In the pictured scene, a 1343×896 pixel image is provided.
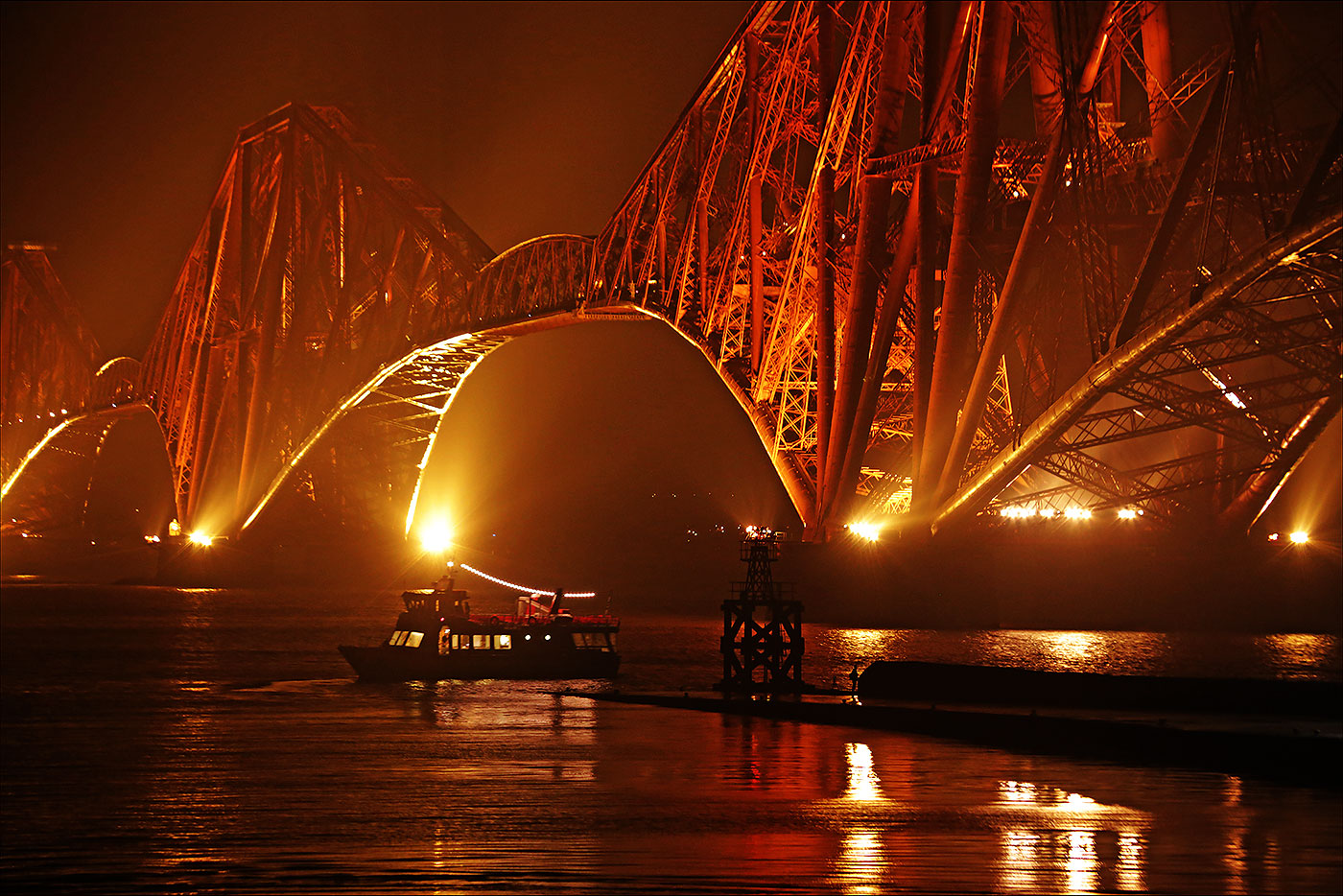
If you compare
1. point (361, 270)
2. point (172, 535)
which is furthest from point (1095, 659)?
point (172, 535)

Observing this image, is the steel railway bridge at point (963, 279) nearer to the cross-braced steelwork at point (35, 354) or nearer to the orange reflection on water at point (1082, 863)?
the orange reflection on water at point (1082, 863)

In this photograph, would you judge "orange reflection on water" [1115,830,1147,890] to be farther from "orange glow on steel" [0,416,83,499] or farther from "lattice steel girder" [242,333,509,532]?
"orange glow on steel" [0,416,83,499]

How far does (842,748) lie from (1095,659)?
85.0 ft

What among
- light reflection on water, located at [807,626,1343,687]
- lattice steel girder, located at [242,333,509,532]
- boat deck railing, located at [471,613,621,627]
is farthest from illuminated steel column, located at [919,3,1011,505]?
lattice steel girder, located at [242,333,509,532]

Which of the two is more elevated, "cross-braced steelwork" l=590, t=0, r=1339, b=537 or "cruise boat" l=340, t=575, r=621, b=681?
"cross-braced steelwork" l=590, t=0, r=1339, b=537

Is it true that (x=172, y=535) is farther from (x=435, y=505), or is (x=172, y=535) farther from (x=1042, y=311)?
(x=1042, y=311)

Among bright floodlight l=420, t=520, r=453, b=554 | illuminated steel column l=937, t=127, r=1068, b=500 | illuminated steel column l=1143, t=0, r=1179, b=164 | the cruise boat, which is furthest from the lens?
bright floodlight l=420, t=520, r=453, b=554

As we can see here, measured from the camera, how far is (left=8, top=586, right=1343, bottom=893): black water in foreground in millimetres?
16688

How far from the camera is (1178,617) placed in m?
59.6

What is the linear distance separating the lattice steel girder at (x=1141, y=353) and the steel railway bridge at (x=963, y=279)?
0.25ft

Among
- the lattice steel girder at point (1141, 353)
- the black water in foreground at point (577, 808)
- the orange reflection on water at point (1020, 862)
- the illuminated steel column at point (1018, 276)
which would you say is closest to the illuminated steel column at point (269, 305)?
the black water in foreground at point (577, 808)

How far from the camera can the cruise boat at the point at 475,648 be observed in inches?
1905

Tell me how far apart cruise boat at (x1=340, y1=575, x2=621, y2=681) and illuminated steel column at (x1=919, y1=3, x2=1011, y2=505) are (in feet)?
53.9

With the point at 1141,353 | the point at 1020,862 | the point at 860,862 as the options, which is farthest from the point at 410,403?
the point at 1020,862
